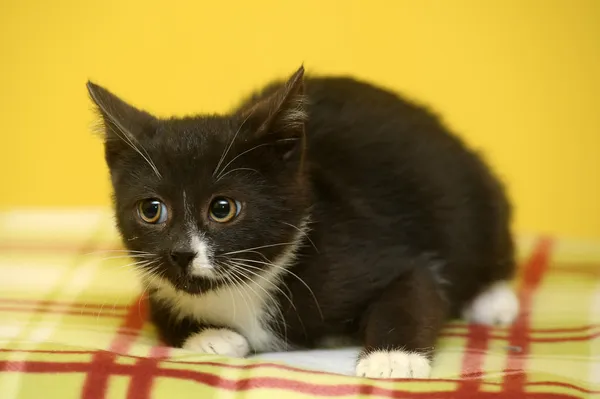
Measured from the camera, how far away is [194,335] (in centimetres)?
152

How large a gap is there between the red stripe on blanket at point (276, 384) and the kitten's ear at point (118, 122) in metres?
0.42

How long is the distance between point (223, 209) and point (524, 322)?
786mm

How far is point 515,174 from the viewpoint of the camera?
2.47 meters

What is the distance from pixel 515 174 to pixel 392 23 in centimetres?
62

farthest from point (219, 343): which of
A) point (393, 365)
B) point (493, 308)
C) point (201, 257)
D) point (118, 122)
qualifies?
point (493, 308)

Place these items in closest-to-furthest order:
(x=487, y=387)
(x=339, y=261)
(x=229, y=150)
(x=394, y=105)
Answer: (x=487, y=387) < (x=229, y=150) < (x=339, y=261) < (x=394, y=105)

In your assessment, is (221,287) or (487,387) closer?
(487,387)

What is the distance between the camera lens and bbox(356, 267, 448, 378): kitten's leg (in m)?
1.37

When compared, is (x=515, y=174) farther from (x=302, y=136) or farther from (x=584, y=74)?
(x=302, y=136)

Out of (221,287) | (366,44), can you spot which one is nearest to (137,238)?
(221,287)

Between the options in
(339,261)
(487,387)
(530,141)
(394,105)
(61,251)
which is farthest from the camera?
(530,141)

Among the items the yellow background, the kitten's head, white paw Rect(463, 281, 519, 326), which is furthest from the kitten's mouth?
the yellow background

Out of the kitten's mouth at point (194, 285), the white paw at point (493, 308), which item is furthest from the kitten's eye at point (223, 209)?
the white paw at point (493, 308)

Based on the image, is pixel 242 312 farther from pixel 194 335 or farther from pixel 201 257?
pixel 201 257
